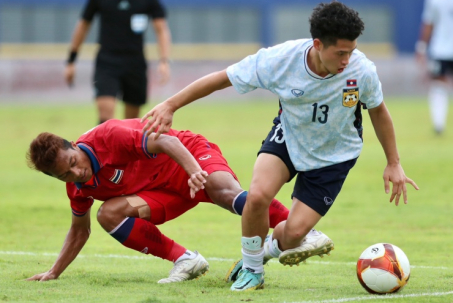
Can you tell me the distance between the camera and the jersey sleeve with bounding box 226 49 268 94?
17.7 feet

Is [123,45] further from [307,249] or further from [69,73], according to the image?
[307,249]

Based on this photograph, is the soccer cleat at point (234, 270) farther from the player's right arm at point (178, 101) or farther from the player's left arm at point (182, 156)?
the player's right arm at point (178, 101)

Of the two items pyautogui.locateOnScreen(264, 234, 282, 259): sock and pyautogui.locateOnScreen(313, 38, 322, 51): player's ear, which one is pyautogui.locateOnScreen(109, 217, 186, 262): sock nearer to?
pyautogui.locateOnScreen(264, 234, 282, 259): sock

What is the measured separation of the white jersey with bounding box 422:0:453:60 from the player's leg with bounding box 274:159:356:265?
1058 centimetres

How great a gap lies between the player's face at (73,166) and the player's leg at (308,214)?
1403 mm

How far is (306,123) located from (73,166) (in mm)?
1623

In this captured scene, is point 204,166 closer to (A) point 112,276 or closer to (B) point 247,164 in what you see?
(A) point 112,276

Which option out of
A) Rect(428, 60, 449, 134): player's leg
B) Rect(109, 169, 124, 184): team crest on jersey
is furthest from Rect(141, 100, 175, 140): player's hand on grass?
Rect(428, 60, 449, 134): player's leg

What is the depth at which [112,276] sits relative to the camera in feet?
19.1

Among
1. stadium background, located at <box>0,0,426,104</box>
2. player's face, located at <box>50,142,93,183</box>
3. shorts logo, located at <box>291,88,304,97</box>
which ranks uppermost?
shorts logo, located at <box>291,88,304,97</box>

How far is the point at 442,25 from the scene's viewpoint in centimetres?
1583

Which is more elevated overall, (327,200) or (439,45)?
(327,200)

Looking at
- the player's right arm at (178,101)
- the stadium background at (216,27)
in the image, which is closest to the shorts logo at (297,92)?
the player's right arm at (178,101)

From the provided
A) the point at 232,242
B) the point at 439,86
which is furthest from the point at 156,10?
the point at 439,86
